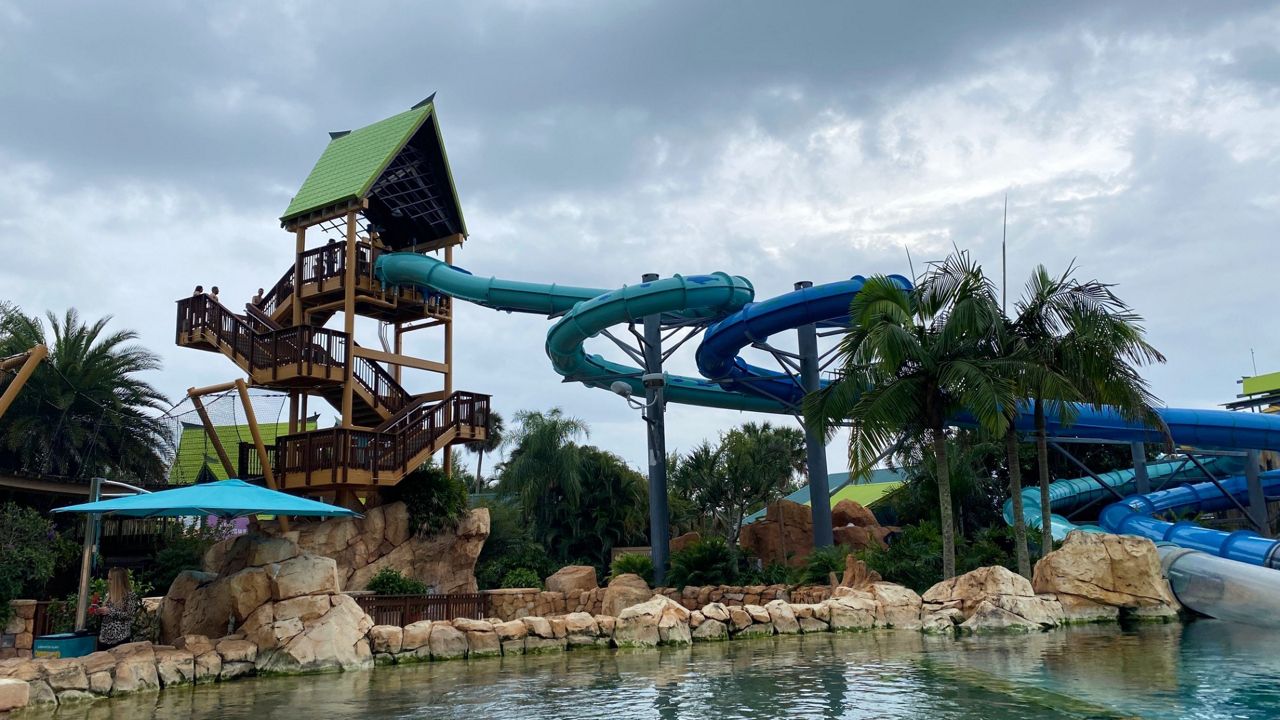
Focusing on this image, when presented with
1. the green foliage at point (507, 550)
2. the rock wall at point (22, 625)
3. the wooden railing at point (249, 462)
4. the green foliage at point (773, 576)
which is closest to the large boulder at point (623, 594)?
the green foliage at point (773, 576)

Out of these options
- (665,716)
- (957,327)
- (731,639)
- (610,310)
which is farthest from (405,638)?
(957,327)

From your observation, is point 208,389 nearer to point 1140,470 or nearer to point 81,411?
point 81,411

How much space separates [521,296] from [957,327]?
12.3m

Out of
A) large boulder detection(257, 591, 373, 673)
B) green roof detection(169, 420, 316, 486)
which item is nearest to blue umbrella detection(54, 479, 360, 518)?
large boulder detection(257, 591, 373, 673)

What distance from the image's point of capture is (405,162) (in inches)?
1069

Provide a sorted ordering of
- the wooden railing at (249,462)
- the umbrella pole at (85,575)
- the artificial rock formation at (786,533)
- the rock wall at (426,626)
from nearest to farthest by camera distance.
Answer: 1. the rock wall at (426,626)
2. the umbrella pole at (85,575)
3. the wooden railing at (249,462)
4. the artificial rock formation at (786,533)

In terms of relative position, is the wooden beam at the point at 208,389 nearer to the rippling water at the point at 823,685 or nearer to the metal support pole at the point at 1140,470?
the rippling water at the point at 823,685

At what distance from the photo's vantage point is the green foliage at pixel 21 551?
54.2 ft

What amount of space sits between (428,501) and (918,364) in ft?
41.2

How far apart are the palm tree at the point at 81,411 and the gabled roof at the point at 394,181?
6.37 metres

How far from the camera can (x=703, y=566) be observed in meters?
22.4

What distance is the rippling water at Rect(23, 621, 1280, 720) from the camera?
352 inches

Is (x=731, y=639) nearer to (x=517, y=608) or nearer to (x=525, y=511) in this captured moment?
(x=517, y=608)

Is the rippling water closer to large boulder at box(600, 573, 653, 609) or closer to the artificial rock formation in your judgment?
large boulder at box(600, 573, 653, 609)
